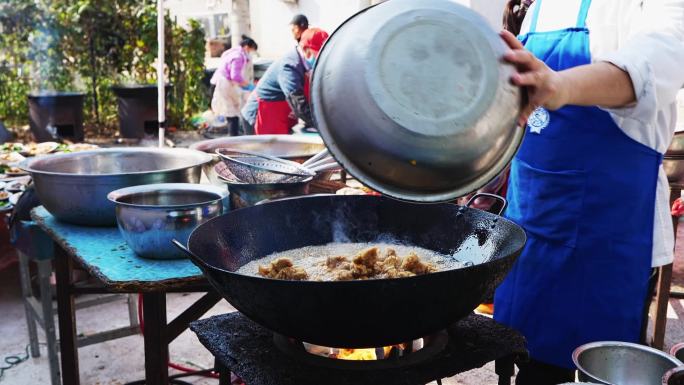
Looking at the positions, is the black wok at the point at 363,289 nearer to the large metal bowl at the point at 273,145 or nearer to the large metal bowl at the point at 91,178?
the large metal bowl at the point at 91,178

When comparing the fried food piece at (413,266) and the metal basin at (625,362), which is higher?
the fried food piece at (413,266)

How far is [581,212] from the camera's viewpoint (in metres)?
1.88

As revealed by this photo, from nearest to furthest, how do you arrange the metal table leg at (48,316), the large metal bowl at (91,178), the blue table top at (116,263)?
the blue table top at (116,263)
the large metal bowl at (91,178)
the metal table leg at (48,316)

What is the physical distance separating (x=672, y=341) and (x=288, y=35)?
13.6 metres

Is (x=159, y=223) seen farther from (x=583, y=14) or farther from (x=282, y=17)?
(x=282, y=17)

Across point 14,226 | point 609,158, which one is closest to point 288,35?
point 14,226

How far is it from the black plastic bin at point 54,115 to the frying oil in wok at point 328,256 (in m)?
8.22

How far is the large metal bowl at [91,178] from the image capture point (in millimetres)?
2385

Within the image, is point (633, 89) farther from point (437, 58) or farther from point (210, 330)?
point (210, 330)

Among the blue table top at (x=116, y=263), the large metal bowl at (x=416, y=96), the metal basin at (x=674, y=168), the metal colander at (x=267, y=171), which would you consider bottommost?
the blue table top at (x=116, y=263)

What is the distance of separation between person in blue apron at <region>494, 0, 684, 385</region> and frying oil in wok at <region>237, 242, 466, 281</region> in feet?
0.96

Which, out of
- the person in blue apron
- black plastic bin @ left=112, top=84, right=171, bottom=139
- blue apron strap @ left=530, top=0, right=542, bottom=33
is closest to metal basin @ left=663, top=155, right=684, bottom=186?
the person in blue apron

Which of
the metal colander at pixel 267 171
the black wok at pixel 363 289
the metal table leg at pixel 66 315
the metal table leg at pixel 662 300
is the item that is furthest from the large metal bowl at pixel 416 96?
the metal table leg at pixel 662 300

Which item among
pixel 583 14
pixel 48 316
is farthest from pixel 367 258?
pixel 48 316
